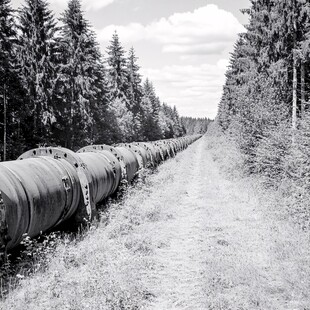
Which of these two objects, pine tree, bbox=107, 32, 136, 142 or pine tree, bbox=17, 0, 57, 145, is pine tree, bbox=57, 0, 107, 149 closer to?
pine tree, bbox=17, 0, 57, 145

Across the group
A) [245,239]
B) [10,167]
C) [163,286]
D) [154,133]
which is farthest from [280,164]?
[154,133]

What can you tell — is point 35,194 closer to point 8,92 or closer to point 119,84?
point 8,92

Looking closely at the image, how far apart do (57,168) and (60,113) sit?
2391 centimetres

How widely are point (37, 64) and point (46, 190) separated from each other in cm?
2588

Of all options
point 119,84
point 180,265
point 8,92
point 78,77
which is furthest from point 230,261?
point 119,84

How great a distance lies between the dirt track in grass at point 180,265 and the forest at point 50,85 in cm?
1662

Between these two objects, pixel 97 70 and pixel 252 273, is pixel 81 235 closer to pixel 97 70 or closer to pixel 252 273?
pixel 252 273

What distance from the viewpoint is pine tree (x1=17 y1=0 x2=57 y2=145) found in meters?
28.2

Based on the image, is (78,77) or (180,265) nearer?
(180,265)

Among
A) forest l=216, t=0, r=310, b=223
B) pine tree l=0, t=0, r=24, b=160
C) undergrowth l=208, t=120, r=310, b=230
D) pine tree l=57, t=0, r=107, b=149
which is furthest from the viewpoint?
pine tree l=57, t=0, r=107, b=149

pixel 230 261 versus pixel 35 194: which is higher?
pixel 35 194

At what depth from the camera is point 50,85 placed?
29.0m

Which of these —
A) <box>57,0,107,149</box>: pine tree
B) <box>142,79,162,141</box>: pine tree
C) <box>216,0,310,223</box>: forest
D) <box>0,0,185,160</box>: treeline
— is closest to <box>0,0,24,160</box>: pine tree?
<box>0,0,185,160</box>: treeline

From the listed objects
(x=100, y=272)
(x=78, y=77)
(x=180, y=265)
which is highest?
(x=78, y=77)
